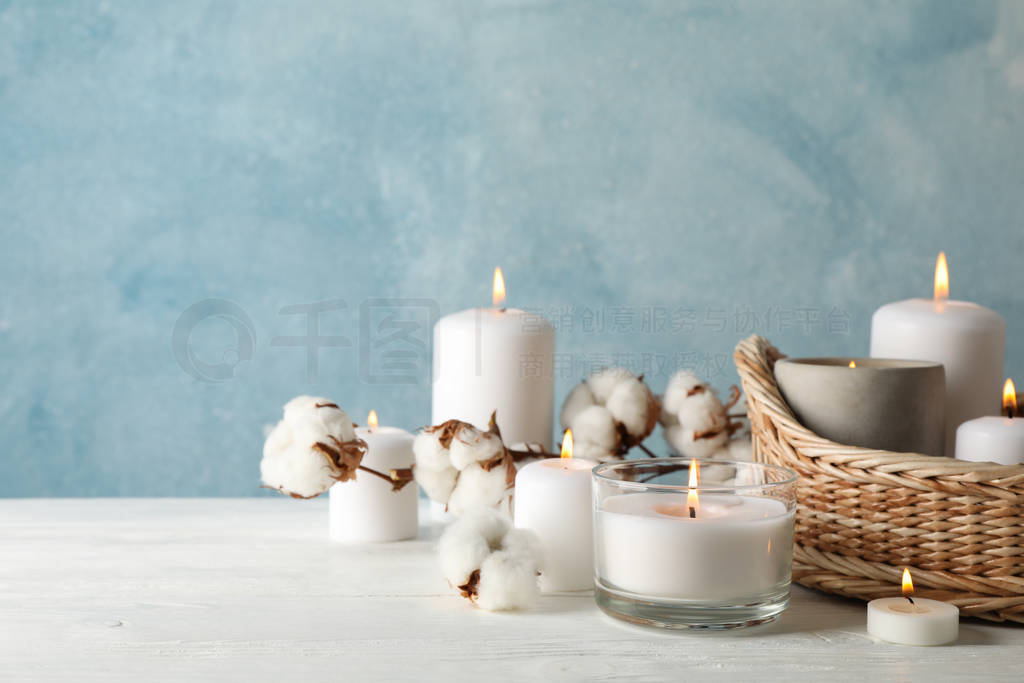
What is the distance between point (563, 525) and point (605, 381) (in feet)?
0.76

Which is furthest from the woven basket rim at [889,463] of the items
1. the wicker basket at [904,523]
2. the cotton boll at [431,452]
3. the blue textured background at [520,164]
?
the blue textured background at [520,164]

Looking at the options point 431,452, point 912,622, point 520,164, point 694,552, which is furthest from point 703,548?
point 520,164

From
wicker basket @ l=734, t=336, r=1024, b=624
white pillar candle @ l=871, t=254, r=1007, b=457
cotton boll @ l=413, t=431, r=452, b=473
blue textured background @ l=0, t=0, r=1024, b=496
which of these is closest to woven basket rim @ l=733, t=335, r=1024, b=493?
wicker basket @ l=734, t=336, r=1024, b=624

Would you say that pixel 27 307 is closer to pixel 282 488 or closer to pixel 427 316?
pixel 427 316

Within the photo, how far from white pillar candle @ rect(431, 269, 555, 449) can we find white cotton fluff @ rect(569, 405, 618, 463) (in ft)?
0.12

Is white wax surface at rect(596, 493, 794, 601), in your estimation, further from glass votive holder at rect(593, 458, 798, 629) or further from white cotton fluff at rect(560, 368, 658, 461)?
white cotton fluff at rect(560, 368, 658, 461)

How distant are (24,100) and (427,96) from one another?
66 cm

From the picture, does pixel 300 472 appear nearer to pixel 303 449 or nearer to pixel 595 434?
pixel 303 449

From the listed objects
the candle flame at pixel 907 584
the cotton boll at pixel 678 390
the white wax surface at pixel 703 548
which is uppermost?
the cotton boll at pixel 678 390

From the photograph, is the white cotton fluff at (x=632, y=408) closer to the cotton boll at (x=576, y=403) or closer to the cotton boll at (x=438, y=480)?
the cotton boll at (x=576, y=403)

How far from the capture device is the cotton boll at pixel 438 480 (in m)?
0.78

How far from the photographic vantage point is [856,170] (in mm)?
1562

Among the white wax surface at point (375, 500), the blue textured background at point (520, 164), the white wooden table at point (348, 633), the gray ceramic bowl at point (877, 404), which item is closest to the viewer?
the white wooden table at point (348, 633)

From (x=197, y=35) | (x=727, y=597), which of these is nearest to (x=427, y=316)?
(x=197, y=35)
